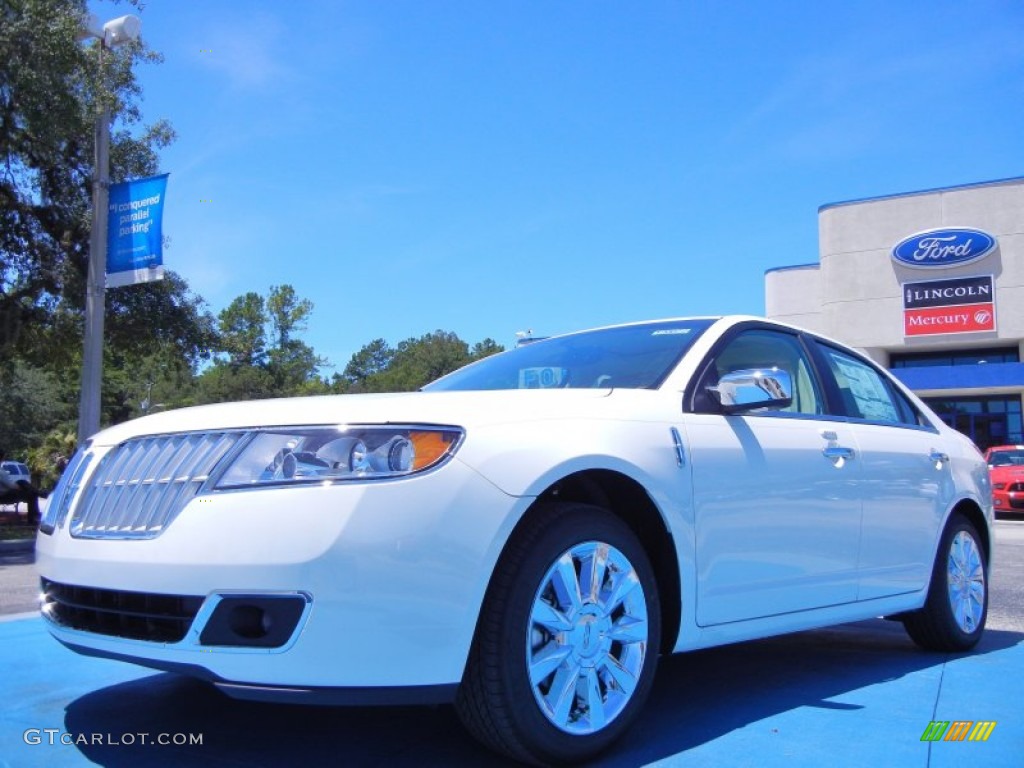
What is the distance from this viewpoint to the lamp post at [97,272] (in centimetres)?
1327

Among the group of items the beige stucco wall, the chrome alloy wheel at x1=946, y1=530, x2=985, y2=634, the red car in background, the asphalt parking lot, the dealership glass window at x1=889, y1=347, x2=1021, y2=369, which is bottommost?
the red car in background

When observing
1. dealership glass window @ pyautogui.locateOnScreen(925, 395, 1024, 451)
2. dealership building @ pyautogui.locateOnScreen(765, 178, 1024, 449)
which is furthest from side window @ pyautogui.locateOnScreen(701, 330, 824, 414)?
dealership glass window @ pyautogui.locateOnScreen(925, 395, 1024, 451)

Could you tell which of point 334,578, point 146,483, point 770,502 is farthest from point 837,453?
point 146,483

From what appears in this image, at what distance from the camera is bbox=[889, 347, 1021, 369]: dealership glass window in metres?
36.0

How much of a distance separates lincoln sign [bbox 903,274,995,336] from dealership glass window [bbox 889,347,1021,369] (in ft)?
5.22

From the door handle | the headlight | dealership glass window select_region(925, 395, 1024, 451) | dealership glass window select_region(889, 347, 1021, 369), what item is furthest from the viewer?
dealership glass window select_region(889, 347, 1021, 369)

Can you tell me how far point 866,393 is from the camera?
15.9 ft

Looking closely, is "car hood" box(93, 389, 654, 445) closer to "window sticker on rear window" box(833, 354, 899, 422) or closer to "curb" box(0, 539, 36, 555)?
"window sticker on rear window" box(833, 354, 899, 422)

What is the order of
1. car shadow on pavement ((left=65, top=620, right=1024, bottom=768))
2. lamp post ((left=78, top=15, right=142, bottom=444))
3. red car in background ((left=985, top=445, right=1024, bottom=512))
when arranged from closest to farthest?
1. car shadow on pavement ((left=65, top=620, right=1024, bottom=768))
2. lamp post ((left=78, top=15, right=142, bottom=444))
3. red car in background ((left=985, top=445, right=1024, bottom=512))

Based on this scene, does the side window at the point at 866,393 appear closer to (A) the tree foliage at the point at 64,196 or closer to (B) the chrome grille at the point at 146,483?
(B) the chrome grille at the point at 146,483

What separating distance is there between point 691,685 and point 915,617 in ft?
4.83

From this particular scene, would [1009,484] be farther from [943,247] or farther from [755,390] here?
[943,247]

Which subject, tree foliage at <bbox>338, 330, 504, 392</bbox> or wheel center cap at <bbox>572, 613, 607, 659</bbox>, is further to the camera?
tree foliage at <bbox>338, 330, 504, 392</bbox>

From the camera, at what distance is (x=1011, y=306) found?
113 feet
